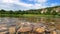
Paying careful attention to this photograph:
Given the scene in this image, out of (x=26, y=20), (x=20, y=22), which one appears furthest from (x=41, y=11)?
(x=20, y=22)

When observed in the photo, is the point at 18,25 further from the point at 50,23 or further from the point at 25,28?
the point at 50,23

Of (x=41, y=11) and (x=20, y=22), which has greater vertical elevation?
(x=41, y=11)

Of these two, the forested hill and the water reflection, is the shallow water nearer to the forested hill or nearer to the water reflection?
the water reflection

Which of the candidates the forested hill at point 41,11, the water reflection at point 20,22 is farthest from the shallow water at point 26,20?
the forested hill at point 41,11

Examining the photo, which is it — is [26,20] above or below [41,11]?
below

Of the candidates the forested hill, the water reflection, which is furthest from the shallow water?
the forested hill

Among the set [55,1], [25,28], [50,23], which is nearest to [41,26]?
[50,23]

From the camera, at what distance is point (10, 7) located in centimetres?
214

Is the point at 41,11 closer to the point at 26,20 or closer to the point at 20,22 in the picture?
the point at 26,20

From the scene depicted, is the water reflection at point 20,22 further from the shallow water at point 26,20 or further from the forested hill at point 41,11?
the forested hill at point 41,11

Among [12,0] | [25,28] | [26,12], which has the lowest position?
[25,28]

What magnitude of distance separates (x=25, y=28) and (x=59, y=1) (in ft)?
3.34

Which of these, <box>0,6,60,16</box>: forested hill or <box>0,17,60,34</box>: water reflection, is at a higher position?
<box>0,6,60,16</box>: forested hill

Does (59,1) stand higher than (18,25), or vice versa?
(59,1)
